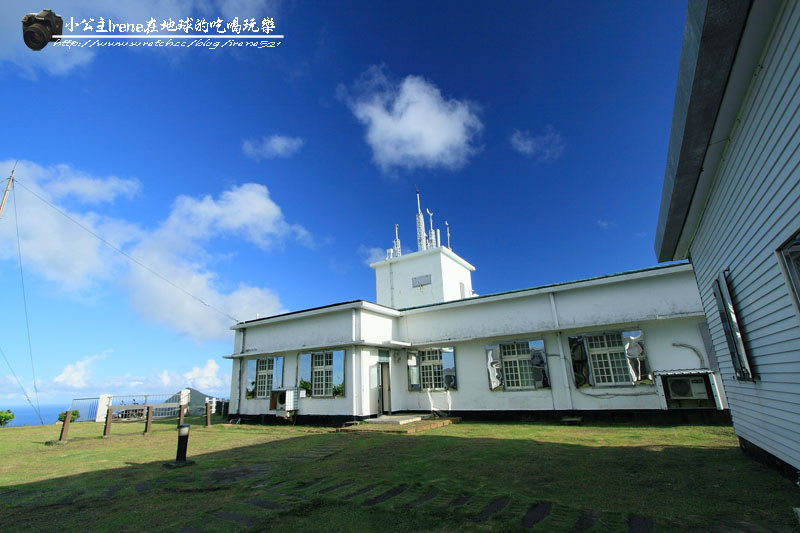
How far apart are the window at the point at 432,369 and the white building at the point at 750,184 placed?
9.87m

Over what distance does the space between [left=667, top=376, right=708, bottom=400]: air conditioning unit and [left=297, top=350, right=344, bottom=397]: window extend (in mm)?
10986

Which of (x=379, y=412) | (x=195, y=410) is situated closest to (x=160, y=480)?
(x=379, y=412)

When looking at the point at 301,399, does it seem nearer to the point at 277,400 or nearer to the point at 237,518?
the point at 277,400

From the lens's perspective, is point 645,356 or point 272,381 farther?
point 272,381

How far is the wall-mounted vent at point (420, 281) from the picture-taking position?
22.4m

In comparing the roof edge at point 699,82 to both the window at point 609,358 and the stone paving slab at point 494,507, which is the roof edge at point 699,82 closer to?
the stone paving slab at point 494,507

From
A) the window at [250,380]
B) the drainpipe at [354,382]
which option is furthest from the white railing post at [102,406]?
the drainpipe at [354,382]

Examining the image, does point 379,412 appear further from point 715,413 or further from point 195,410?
point 195,410

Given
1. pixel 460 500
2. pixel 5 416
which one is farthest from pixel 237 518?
pixel 5 416

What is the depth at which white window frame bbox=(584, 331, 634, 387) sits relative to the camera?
Answer: 1238 centimetres

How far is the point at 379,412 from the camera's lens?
15266 millimetres

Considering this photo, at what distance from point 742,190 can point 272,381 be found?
16905mm

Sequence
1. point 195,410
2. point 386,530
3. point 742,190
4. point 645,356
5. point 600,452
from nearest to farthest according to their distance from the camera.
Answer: point 386,530 → point 742,190 → point 600,452 → point 645,356 → point 195,410

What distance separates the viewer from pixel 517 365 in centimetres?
1410
